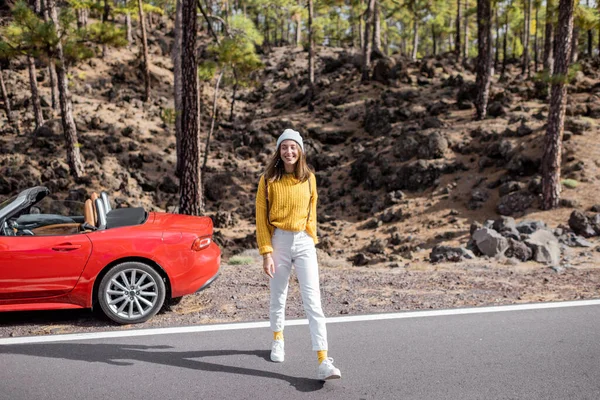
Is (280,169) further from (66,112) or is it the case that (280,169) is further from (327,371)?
(66,112)

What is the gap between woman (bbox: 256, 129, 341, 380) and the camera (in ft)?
12.7

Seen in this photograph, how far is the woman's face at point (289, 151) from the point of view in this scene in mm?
3859

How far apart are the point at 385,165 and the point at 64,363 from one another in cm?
1748

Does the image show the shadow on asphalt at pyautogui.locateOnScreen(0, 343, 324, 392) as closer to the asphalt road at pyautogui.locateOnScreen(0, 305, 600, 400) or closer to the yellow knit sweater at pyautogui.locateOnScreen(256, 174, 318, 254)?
the asphalt road at pyautogui.locateOnScreen(0, 305, 600, 400)

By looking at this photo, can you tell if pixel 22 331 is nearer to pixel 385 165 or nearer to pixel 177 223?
pixel 177 223

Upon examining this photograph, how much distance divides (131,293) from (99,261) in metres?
0.48

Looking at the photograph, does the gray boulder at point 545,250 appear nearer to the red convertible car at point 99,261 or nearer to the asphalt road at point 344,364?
the asphalt road at point 344,364

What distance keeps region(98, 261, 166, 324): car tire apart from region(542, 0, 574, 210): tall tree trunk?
1223 centimetres

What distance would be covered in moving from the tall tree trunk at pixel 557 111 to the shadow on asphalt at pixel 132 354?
12053mm

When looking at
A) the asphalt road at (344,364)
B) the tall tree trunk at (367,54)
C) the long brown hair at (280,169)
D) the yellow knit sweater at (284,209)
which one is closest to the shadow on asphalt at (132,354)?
the asphalt road at (344,364)

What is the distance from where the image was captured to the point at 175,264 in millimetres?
5238

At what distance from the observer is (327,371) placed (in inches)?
146

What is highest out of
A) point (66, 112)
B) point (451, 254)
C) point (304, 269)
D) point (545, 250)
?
point (66, 112)

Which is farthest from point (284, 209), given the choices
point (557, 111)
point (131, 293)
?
point (557, 111)
